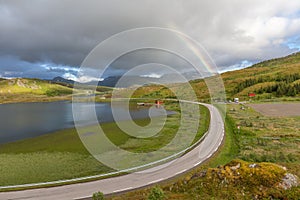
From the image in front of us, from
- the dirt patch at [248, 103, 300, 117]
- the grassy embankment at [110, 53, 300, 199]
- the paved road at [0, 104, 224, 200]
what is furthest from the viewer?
the dirt patch at [248, 103, 300, 117]

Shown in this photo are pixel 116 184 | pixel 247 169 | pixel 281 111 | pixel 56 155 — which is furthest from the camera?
pixel 281 111

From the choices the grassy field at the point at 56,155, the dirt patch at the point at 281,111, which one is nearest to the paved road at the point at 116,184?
the grassy field at the point at 56,155

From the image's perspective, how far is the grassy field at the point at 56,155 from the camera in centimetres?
3108

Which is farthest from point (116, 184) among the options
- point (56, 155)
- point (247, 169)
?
point (56, 155)

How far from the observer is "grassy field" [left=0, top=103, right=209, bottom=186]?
31.1 meters

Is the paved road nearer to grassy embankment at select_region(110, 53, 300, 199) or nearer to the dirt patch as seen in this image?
grassy embankment at select_region(110, 53, 300, 199)

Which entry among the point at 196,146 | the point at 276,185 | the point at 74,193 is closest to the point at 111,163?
the point at 74,193

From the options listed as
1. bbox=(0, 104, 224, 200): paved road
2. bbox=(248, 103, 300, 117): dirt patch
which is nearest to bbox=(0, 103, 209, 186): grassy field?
bbox=(0, 104, 224, 200): paved road

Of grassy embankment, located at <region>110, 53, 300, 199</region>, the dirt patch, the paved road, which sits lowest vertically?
the paved road

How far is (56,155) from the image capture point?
41.1m

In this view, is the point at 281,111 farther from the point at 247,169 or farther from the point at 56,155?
the point at 56,155

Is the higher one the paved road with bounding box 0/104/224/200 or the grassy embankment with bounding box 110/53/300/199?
the grassy embankment with bounding box 110/53/300/199

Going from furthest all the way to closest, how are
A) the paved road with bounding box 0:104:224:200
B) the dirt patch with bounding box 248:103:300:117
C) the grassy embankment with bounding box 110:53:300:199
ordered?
the dirt patch with bounding box 248:103:300:117 < the paved road with bounding box 0:104:224:200 < the grassy embankment with bounding box 110:53:300:199

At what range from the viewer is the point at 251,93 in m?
148
